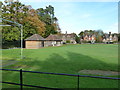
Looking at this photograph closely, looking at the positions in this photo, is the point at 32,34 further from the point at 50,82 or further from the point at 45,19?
the point at 50,82

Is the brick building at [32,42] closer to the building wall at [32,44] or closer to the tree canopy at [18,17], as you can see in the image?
the building wall at [32,44]

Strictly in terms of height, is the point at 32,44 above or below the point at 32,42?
below

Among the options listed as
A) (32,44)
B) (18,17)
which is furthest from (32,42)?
(18,17)

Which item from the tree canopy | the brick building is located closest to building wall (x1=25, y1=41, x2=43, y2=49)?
the brick building

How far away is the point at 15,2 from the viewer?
28922mm

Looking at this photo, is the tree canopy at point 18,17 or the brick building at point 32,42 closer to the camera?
the tree canopy at point 18,17

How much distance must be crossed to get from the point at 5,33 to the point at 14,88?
2113 cm

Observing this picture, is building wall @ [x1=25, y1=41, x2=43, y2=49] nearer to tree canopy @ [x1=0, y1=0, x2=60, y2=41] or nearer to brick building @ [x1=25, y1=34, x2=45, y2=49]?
brick building @ [x1=25, y1=34, x2=45, y2=49]

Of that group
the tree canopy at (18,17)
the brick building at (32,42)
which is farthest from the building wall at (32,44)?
the tree canopy at (18,17)

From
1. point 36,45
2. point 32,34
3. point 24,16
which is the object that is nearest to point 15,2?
point 24,16

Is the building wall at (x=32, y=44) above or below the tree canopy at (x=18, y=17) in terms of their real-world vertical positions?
below

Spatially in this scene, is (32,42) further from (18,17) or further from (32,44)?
(18,17)

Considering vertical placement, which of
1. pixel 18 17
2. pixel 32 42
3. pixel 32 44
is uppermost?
pixel 18 17

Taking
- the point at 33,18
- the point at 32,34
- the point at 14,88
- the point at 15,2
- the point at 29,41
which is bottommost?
the point at 14,88
